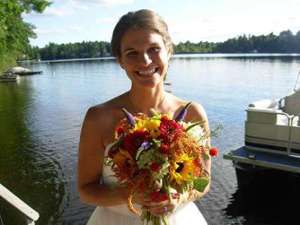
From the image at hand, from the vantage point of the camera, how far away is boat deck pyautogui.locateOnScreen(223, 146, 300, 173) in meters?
11.0

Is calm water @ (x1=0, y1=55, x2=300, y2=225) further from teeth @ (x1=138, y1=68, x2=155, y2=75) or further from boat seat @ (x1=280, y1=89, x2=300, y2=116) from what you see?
boat seat @ (x1=280, y1=89, x2=300, y2=116)

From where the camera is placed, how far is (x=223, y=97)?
35.7 metres

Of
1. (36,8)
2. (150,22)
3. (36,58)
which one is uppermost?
(36,8)

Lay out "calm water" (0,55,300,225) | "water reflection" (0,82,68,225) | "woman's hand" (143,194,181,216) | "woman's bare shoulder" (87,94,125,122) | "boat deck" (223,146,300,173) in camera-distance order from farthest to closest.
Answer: "water reflection" (0,82,68,225) < "calm water" (0,55,300,225) < "boat deck" (223,146,300,173) < "woman's bare shoulder" (87,94,125,122) < "woman's hand" (143,194,181,216)

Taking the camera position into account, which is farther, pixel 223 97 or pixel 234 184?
pixel 223 97

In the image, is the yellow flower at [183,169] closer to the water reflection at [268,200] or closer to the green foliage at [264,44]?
the water reflection at [268,200]

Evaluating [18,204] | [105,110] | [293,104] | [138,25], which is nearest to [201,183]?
[105,110]

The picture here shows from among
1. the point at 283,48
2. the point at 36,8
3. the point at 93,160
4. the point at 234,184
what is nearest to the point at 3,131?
the point at 36,8

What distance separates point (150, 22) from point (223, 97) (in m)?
34.1

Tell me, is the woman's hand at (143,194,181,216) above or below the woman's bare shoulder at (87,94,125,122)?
below

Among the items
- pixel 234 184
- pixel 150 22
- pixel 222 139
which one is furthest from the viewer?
pixel 222 139

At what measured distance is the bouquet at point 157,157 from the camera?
1956 mm

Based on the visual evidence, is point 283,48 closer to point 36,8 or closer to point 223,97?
point 223,97

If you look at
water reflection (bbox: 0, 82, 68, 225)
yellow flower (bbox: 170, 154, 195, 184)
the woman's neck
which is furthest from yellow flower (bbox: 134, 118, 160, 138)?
water reflection (bbox: 0, 82, 68, 225)
